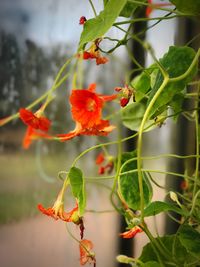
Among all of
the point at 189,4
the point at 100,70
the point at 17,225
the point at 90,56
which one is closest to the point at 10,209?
the point at 17,225

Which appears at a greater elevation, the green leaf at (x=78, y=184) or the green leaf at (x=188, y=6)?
the green leaf at (x=188, y=6)

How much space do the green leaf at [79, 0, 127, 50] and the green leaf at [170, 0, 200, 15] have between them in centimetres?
9

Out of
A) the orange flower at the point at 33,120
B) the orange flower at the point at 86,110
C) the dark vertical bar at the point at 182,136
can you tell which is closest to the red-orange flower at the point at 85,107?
the orange flower at the point at 86,110

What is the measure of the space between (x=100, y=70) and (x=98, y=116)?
0.75 meters

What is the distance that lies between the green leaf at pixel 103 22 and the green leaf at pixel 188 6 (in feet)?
0.30

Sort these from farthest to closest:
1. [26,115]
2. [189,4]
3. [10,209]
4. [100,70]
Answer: [100,70] → [10,209] → [26,115] → [189,4]

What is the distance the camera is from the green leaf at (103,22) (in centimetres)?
45

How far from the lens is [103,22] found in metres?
0.47

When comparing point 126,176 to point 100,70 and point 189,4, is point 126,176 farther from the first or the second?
point 100,70

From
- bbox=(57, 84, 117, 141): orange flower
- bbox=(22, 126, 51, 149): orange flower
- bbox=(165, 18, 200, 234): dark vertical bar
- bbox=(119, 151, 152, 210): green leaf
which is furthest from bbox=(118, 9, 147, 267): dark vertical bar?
bbox=(57, 84, 117, 141): orange flower

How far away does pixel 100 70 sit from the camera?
127 cm

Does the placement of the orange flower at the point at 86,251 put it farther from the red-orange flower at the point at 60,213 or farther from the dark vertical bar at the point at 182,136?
the dark vertical bar at the point at 182,136

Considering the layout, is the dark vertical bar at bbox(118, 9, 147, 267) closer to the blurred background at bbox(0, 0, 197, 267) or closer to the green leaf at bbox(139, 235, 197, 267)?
the blurred background at bbox(0, 0, 197, 267)

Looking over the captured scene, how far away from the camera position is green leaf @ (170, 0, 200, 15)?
0.51 meters
